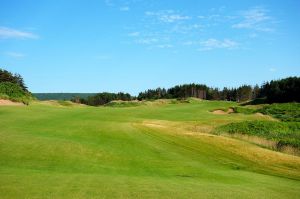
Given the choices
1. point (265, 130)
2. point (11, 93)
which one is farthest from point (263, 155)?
point (11, 93)

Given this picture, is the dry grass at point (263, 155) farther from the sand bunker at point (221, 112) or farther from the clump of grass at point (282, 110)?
the clump of grass at point (282, 110)

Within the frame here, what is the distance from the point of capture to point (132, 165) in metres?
17.9

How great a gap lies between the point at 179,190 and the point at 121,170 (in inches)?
196

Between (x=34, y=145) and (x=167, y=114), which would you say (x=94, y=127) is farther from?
(x=167, y=114)

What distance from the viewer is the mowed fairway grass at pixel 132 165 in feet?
37.9

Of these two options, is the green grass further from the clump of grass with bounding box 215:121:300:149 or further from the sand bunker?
the sand bunker

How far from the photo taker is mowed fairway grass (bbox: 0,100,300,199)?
11.5 m

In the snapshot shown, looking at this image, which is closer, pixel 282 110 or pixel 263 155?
pixel 263 155

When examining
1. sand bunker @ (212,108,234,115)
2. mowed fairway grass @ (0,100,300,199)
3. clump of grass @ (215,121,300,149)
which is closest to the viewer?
mowed fairway grass @ (0,100,300,199)

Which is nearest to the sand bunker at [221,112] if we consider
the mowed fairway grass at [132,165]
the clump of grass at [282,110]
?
the clump of grass at [282,110]

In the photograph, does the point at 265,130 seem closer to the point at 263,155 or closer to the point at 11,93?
the point at 263,155

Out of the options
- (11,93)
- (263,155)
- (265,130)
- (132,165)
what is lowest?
(263,155)

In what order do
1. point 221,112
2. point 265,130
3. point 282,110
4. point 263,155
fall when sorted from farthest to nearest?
point 282,110 → point 221,112 → point 265,130 → point 263,155

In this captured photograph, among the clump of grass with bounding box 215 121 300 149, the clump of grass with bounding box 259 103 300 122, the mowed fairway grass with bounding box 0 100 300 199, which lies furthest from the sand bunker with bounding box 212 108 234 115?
the mowed fairway grass with bounding box 0 100 300 199
